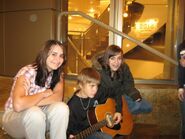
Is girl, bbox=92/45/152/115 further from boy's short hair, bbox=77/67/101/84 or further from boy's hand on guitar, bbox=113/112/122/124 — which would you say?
boy's short hair, bbox=77/67/101/84

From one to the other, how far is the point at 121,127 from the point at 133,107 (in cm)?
31

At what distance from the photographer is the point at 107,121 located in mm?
2723

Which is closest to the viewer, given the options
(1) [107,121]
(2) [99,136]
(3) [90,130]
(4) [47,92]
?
(4) [47,92]

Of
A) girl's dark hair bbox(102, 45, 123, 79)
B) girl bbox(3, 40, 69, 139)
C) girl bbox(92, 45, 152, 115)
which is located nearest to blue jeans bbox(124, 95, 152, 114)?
girl bbox(92, 45, 152, 115)

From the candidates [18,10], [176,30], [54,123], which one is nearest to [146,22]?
[176,30]

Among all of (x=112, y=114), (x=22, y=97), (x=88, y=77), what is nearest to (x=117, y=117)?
(x=112, y=114)

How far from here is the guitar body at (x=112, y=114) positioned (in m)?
2.60

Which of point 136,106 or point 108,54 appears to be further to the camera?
point 136,106

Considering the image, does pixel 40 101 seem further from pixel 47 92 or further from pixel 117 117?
pixel 117 117

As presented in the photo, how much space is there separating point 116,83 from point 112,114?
0.37m

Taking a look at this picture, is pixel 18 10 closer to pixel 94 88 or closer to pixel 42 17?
pixel 42 17

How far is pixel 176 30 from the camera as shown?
4.68 metres

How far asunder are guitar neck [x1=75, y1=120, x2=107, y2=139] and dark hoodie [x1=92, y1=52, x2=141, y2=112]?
325mm

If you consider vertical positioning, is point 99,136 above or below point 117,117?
below
